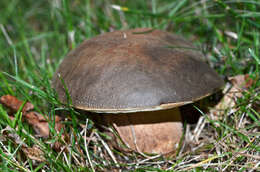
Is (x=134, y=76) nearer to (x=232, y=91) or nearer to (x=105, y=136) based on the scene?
(x=105, y=136)

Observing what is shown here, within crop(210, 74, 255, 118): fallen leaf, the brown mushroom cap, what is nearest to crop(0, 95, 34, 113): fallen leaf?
the brown mushroom cap

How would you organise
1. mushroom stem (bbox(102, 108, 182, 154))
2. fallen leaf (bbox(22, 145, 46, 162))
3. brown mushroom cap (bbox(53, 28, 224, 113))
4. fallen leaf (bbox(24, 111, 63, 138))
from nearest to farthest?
1. brown mushroom cap (bbox(53, 28, 224, 113))
2. fallen leaf (bbox(22, 145, 46, 162))
3. mushroom stem (bbox(102, 108, 182, 154))
4. fallen leaf (bbox(24, 111, 63, 138))

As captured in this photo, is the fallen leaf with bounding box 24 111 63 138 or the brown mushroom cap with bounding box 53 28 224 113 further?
the fallen leaf with bounding box 24 111 63 138

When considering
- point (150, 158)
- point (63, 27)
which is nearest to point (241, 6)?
point (150, 158)

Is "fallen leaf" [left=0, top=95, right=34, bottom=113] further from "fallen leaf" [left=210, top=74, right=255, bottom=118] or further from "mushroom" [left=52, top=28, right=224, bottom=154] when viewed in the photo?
"fallen leaf" [left=210, top=74, right=255, bottom=118]

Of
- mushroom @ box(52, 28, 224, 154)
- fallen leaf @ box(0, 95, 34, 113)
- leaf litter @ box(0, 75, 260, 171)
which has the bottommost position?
leaf litter @ box(0, 75, 260, 171)

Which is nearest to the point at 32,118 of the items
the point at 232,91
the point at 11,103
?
the point at 11,103
